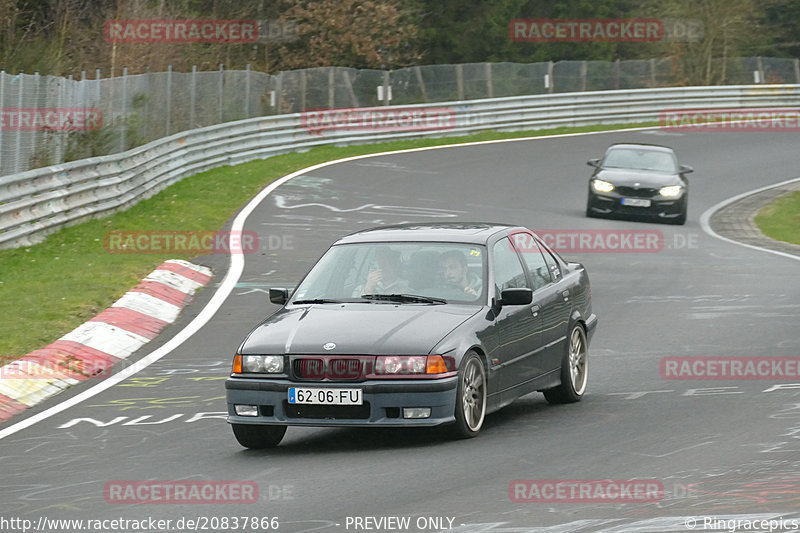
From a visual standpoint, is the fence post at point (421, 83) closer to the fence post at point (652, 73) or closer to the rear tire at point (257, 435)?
the fence post at point (652, 73)

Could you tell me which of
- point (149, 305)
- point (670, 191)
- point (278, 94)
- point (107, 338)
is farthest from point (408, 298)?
point (278, 94)

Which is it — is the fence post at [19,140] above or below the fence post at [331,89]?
below

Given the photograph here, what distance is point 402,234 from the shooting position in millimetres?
10180

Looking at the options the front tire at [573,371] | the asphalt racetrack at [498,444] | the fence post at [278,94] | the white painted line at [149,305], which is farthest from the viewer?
the fence post at [278,94]

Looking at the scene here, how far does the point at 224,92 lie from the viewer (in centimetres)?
3503

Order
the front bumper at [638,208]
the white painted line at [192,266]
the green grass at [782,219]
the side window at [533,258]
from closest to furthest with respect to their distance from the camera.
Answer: the side window at [533,258]
the white painted line at [192,266]
the green grass at [782,219]
the front bumper at [638,208]

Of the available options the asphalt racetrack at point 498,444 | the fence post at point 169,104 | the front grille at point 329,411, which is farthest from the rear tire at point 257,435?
the fence post at point 169,104

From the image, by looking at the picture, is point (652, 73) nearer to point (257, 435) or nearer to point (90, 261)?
point (90, 261)

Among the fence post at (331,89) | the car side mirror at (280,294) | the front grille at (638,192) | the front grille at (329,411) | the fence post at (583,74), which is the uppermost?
the fence post at (583,74)

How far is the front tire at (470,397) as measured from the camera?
28.8 feet

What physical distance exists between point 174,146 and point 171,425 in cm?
1981

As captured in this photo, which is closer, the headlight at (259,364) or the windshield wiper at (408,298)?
the headlight at (259,364)

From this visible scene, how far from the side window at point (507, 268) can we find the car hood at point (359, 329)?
57 centimetres

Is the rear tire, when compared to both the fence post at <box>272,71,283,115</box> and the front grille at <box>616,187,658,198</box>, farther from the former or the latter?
the fence post at <box>272,71,283,115</box>
